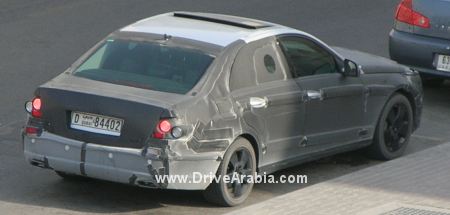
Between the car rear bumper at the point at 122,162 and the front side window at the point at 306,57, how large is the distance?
148cm

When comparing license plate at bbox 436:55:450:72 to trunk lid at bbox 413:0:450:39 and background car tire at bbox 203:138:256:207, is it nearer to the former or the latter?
trunk lid at bbox 413:0:450:39

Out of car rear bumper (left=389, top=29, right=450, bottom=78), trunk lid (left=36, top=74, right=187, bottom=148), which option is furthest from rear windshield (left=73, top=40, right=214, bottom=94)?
car rear bumper (left=389, top=29, right=450, bottom=78)

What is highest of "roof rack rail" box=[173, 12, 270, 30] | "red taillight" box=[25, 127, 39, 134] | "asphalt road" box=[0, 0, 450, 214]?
"roof rack rail" box=[173, 12, 270, 30]

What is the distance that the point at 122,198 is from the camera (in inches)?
346

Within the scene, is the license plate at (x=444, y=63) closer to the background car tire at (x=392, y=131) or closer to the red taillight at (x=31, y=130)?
the background car tire at (x=392, y=131)

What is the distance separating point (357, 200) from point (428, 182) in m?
0.99

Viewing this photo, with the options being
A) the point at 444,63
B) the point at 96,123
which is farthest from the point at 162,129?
the point at 444,63

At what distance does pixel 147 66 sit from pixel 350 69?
2.10 m

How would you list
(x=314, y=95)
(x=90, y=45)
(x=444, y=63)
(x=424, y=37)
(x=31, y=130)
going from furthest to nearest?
(x=90, y=45)
(x=424, y=37)
(x=444, y=63)
(x=314, y=95)
(x=31, y=130)

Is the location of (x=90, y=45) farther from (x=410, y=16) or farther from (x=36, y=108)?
(x=36, y=108)

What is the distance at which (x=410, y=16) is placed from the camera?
40.4 ft

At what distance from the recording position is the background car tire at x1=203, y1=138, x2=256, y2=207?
8320 mm

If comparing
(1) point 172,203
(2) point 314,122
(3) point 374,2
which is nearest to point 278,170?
(2) point 314,122

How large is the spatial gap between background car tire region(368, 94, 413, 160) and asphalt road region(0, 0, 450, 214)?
179 mm
